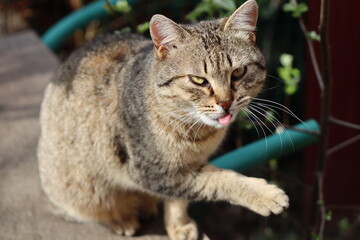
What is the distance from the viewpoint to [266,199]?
5.65 ft

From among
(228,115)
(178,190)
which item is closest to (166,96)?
(228,115)

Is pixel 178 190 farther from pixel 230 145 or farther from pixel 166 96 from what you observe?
pixel 230 145

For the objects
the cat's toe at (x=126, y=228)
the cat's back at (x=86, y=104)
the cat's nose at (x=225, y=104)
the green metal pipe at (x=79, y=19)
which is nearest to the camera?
the cat's nose at (x=225, y=104)

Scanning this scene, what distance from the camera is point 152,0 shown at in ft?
12.5

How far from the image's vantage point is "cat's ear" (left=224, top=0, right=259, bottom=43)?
1.69 metres

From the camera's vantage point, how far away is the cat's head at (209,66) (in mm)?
1673

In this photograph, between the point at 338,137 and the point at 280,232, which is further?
the point at 280,232

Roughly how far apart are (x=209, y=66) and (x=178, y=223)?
75 centimetres

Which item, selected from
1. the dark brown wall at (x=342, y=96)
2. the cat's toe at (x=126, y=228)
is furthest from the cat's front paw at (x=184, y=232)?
the dark brown wall at (x=342, y=96)

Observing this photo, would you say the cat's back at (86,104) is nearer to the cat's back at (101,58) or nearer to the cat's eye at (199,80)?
the cat's back at (101,58)

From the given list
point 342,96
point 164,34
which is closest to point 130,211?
point 164,34

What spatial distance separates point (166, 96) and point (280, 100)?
167 cm

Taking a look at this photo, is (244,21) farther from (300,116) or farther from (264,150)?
(300,116)

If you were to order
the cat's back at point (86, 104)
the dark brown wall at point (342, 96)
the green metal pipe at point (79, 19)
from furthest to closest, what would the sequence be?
the green metal pipe at point (79, 19) → the dark brown wall at point (342, 96) → the cat's back at point (86, 104)
